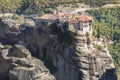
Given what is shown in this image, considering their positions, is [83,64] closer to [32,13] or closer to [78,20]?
[78,20]

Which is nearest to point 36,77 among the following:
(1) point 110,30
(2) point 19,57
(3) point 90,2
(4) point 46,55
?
(2) point 19,57

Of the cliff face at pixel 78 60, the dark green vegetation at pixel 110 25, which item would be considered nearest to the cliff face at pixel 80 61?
the cliff face at pixel 78 60

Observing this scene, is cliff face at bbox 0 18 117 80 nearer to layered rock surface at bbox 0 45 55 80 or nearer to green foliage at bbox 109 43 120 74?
layered rock surface at bbox 0 45 55 80

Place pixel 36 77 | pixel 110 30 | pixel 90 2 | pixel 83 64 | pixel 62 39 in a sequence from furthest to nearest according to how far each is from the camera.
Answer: pixel 90 2 → pixel 110 30 → pixel 62 39 → pixel 83 64 → pixel 36 77

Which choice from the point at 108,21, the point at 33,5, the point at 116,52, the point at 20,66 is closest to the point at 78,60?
the point at 20,66

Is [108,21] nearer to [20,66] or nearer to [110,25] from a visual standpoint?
[110,25]

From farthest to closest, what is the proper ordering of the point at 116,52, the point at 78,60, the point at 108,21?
the point at 108,21 → the point at 116,52 → the point at 78,60

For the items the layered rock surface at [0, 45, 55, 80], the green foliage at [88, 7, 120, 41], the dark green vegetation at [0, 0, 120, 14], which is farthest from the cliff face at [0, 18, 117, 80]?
the dark green vegetation at [0, 0, 120, 14]

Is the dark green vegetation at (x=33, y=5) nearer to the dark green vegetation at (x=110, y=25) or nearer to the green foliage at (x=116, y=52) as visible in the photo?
the dark green vegetation at (x=110, y=25)
